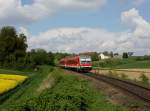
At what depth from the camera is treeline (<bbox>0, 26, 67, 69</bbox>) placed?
129750 millimetres

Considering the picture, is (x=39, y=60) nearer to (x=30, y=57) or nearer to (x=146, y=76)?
(x=30, y=57)

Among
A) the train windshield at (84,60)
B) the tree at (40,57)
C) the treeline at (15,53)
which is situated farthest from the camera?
the tree at (40,57)

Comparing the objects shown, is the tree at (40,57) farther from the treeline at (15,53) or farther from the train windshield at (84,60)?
the train windshield at (84,60)

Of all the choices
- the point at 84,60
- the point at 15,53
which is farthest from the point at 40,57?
the point at 84,60

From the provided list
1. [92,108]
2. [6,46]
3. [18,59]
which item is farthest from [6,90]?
[6,46]

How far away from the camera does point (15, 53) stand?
136750 mm

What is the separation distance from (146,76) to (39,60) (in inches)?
3963

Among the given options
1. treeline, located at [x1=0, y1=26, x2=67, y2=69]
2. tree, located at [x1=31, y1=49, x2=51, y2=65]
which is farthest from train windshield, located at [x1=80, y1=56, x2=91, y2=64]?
tree, located at [x1=31, y1=49, x2=51, y2=65]

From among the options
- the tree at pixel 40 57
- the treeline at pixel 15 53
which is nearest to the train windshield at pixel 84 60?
the treeline at pixel 15 53

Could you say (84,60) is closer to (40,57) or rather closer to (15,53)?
(15,53)

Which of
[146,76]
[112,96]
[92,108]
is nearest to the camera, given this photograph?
[92,108]

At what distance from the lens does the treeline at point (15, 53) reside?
129750mm

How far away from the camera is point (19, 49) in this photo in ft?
476

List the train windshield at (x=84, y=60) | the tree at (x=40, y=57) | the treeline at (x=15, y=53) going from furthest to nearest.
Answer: the tree at (x=40, y=57) < the treeline at (x=15, y=53) < the train windshield at (x=84, y=60)
